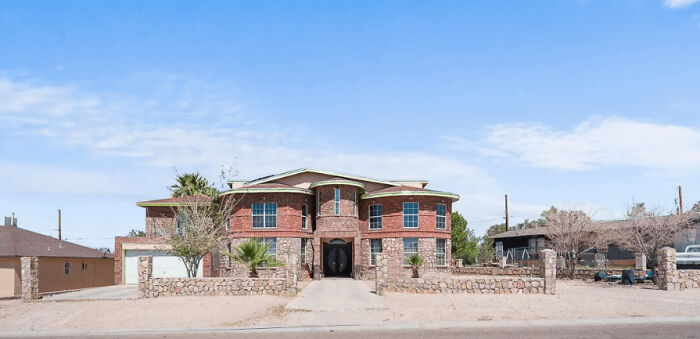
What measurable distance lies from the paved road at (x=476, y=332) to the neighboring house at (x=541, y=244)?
101 ft

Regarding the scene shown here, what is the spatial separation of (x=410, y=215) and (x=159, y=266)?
659 inches

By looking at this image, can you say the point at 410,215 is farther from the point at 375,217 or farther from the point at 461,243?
the point at 461,243

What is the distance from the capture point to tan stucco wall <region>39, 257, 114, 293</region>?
37.8 metres

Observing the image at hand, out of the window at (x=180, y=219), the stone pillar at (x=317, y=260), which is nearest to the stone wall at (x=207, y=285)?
the window at (x=180, y=219)

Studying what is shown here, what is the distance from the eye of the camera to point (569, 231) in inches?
1612

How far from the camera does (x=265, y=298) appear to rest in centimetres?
2578

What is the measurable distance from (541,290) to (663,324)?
8.34m

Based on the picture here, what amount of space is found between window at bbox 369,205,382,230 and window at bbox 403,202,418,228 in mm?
1723

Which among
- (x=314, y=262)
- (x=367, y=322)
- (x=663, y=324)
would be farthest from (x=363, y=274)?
(x=663, y=324)

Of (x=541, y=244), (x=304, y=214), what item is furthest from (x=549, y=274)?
(x=541, y=244)

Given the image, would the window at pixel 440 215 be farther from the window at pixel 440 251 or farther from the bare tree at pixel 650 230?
the bare tree at pixel 650 230

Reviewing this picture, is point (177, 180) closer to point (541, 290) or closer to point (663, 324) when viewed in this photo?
point (541, 290)

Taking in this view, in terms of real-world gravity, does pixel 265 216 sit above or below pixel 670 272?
above

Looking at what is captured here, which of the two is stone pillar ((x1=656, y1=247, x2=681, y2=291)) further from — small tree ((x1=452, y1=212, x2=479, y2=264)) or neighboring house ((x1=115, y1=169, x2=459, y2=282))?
small tree ((x1=452, y1=212, x2=479, y2=264))
